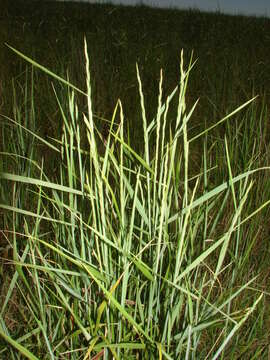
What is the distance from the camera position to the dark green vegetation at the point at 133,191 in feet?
2.01

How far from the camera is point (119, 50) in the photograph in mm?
3238

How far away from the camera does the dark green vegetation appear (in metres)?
0.61

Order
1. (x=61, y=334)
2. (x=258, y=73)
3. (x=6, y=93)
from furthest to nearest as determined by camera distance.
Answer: (x=258, y=73) < (x=6, y=93) < (x=61, y=334)

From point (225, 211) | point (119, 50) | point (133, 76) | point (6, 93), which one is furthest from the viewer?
point (119, 50)

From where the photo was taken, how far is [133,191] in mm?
697

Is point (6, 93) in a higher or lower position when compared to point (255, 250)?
higher

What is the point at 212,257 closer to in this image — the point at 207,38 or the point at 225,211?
the point at 225,211

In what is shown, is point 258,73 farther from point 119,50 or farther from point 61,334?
point 61,334

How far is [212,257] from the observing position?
115 centimetres

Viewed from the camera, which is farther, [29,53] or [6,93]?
[29,53]

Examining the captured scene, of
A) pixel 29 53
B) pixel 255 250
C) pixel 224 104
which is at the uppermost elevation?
pixel 29 53

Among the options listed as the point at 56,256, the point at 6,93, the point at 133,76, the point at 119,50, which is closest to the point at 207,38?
the point at 119,50

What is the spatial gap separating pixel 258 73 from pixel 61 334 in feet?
7.99

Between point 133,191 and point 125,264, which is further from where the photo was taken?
point 133,191
